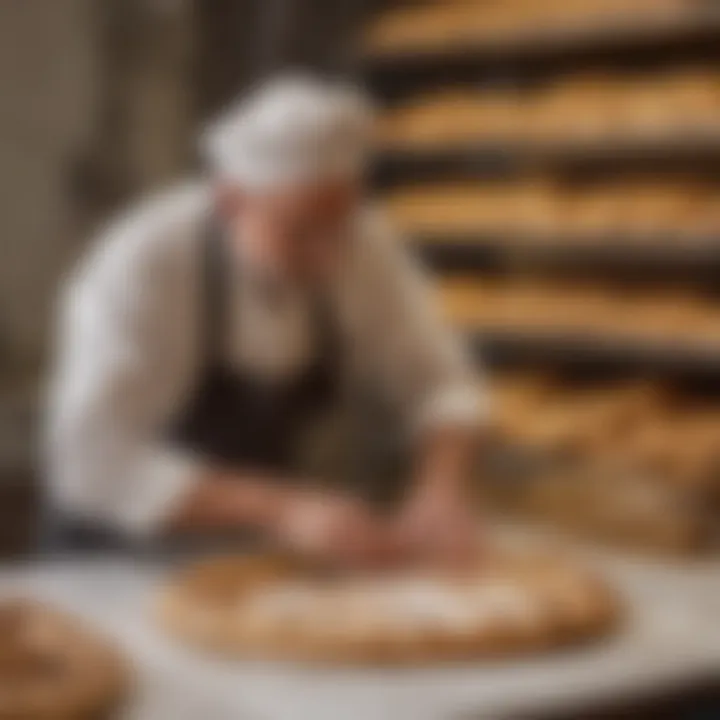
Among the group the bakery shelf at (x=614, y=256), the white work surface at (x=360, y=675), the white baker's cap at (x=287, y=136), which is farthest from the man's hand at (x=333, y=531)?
the bakery shelf at (x=614, y=256)

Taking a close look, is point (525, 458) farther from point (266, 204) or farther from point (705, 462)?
point (266, 204)

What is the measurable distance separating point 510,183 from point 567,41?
16 cm

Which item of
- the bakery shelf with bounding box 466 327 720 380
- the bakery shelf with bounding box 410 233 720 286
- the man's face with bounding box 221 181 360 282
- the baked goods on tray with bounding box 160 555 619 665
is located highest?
the bakery shelf with bounding box 410 233 720 286

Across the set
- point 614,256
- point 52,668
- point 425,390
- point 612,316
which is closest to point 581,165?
point 614,256

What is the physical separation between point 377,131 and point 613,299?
0.48 m

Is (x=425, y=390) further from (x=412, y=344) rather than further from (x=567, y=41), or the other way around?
(x=567, y=41)

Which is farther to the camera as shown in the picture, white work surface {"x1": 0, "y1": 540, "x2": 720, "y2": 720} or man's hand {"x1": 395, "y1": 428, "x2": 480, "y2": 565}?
man's hand {"x1": 395, "y1": 428, "x2": 480, "y2": 565}

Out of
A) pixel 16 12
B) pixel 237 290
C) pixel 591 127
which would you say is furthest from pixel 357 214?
pixel 591 127

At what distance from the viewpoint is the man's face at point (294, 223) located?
47.9 inches

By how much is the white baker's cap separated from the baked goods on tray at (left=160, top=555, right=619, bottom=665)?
0.29 metres

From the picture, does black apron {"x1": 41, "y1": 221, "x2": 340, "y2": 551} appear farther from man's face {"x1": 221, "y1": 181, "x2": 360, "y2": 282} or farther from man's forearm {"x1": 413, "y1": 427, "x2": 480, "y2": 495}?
man's forearm {"x1": 413, "y1": 427, "x2": 480, "y2": 495}

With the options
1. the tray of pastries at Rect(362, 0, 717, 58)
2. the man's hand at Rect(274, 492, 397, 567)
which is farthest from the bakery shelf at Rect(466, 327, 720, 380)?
the man's hand at Rect(274, 492, 397, 567)

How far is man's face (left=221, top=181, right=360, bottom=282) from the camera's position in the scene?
1218mm

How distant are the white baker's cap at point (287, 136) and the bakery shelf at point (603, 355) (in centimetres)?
48
